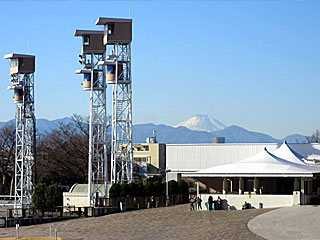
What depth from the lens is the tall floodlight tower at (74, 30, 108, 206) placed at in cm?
6038

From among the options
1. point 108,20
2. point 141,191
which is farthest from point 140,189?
point 108,20

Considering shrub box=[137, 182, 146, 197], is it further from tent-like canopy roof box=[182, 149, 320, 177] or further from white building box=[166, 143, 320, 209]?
tent-like canopy roof box=[182, 149, 320, 177]

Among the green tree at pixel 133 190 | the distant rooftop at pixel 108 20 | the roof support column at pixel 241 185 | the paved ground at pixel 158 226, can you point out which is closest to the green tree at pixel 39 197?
the green tree at pixel 133 190

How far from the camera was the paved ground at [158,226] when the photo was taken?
37625 millimetres

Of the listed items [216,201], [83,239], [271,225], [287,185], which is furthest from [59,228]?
[287,185]

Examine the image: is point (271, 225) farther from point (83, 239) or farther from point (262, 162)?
point (262, 162)

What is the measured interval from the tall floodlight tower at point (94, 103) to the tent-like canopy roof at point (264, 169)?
38.1ft

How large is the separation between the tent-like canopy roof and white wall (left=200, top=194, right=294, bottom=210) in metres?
2.02

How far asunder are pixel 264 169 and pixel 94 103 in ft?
61.5

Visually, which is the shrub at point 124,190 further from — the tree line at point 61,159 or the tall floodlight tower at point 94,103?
the tree line at point 61,159

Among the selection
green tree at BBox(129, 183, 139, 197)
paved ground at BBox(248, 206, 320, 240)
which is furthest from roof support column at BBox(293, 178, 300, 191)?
green tree at BBox(129, 183, 139, 197)

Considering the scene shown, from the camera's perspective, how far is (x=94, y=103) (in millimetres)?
61562

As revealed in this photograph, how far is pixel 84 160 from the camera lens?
85.9 metres

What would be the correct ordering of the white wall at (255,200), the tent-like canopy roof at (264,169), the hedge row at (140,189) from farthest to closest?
the hedge row at (140,189), the tent-like canopy roof at (264,169), the white wall at (255,200)
